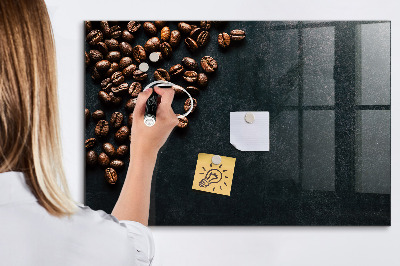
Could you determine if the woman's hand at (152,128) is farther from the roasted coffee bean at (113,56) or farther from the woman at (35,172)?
the roasted coffee bean at (113,56)

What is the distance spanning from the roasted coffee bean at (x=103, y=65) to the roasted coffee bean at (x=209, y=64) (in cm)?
28

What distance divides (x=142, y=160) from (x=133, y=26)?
1.87 feet

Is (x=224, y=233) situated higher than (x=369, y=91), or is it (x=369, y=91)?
(x=369, y=91)

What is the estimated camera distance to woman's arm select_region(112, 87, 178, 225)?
2.19ft

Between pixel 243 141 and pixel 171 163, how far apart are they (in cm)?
23

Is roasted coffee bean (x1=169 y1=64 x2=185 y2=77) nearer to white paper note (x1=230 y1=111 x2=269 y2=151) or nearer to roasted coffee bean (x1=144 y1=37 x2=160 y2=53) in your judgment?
roasted coffee bean (x1=144 y1=37 x2=160 y2=53)

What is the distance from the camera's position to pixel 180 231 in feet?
3.77

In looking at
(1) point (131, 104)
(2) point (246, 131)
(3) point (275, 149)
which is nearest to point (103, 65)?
(1) point (131, 104)

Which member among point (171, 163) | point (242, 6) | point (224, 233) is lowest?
point (224, 233)

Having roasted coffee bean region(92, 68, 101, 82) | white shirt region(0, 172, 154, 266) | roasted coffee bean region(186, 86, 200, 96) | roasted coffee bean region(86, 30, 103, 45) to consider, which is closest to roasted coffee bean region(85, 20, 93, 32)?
roasted coffee bean region(86, 30, 103, 45)

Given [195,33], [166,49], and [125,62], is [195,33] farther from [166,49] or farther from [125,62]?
[125,62]

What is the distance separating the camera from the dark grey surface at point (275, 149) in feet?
3.75

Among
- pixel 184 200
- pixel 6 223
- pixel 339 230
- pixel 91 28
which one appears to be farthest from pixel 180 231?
pixel 6 223

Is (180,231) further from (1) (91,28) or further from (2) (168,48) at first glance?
(1) (91,28)
